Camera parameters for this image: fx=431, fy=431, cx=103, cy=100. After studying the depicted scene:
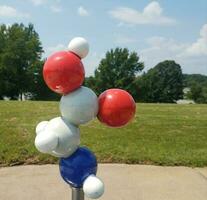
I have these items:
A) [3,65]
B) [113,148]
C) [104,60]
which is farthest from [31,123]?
[104,60]

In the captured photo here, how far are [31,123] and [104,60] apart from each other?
47988 millimetres

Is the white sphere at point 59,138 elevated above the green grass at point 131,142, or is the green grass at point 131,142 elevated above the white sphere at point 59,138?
the white sphere at point 59,138

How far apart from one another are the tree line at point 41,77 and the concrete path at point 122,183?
1654 inches

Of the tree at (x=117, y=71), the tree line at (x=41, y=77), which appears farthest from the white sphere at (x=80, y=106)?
the tree at (x=117, y=71)

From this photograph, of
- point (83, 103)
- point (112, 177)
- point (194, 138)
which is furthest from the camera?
point (194, 138)

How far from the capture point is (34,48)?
169 feet

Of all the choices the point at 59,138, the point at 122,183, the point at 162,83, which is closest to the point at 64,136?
the point at 59,138

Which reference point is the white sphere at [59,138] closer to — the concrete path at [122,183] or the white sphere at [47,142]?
the white sphere at [47,142]

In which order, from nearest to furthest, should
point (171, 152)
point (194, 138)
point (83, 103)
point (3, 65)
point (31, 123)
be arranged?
point (83, 103)
point (171, 152)
point (194, 138)
point (31, 123)
point (3, 65)

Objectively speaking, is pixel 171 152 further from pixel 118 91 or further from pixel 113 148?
pixel 118 91

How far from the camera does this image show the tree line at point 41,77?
162ft

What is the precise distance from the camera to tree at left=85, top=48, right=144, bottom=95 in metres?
53.3

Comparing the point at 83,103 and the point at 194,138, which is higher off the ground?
the point at 83,103

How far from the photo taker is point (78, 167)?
2.76 m
